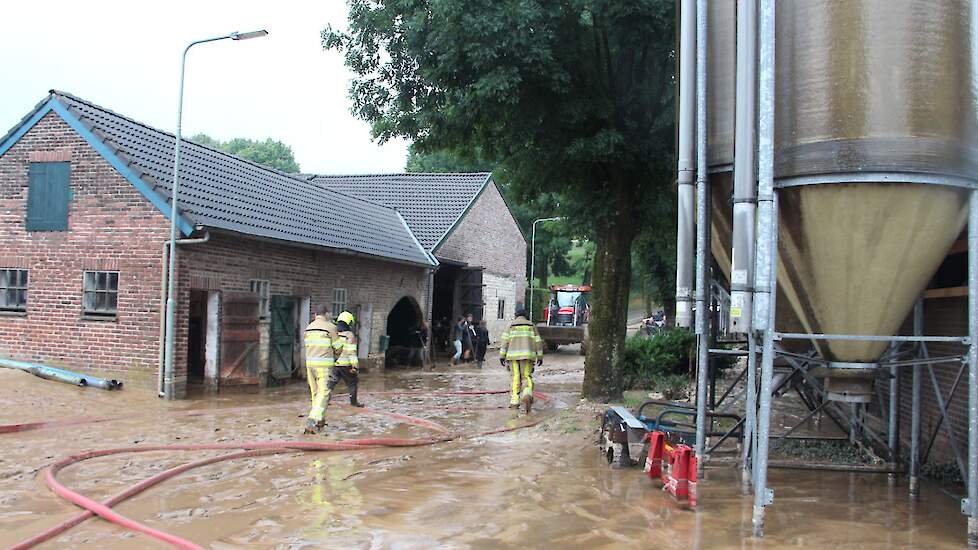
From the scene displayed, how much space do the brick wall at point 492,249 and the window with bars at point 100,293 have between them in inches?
507

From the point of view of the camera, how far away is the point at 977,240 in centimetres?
643

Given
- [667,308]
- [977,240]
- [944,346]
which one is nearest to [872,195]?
[977,240]

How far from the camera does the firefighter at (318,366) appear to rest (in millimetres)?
10820

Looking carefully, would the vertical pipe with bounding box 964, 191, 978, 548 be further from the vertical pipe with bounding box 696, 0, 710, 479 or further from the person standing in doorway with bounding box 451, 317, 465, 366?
the person standing in doorway with bounding box 451, 317, 465, 366

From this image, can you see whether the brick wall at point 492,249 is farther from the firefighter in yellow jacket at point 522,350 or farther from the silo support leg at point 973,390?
the silo support leg at point 973,390

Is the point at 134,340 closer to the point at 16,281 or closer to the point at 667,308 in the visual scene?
the point at 16,281

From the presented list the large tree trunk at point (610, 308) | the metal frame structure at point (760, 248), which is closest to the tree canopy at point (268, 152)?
the large tree trunk at point (610, 308)

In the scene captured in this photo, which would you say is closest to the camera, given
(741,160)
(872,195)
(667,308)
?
(872,195)

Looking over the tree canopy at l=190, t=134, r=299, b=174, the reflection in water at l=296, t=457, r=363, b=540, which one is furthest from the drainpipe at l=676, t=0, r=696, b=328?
the tree canopy at l=190, t=134, r=299, b=174

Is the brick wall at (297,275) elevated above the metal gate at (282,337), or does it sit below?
above

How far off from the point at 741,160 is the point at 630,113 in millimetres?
6564

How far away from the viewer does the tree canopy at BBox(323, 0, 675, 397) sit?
37.7 feet

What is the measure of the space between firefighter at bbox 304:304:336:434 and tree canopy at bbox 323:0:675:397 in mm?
4086

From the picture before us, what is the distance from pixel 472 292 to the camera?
2812 centimetres
